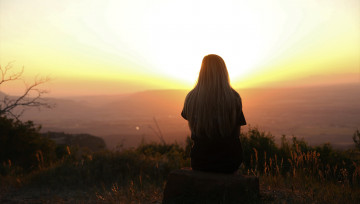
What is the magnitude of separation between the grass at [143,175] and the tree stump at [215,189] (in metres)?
0.72

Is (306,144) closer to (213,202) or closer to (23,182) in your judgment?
(213,202)

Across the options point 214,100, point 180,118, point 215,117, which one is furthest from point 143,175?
point 180,118

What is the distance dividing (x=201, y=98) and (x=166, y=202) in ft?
5.05

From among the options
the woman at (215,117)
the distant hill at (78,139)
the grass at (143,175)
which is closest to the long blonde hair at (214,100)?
the woman at (215,117)

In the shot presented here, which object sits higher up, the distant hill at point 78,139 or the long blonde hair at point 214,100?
the long blonde hair at point 214,100

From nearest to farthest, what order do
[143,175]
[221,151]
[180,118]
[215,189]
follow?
[215,189]
[221,151]
[143,175]
[180,118]

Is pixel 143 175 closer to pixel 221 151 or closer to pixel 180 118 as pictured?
pixel 221 151

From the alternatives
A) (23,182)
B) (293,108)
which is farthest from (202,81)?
(293,108)

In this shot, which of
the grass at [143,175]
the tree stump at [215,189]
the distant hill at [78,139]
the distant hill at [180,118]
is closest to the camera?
the tree stump at [215,189]

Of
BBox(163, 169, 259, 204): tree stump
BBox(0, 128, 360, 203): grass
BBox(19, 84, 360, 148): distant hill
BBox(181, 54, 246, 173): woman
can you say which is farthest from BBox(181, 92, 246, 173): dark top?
BBox(19, 84, 360, 148): distant hill

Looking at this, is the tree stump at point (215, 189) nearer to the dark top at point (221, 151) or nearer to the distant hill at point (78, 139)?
the dark top at point (221, 151)

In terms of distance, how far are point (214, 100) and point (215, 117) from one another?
0.78 feet

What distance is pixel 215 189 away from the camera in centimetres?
392

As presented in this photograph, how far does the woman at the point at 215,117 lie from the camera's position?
12.9ft
